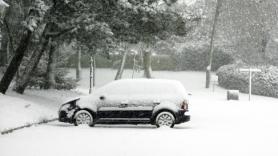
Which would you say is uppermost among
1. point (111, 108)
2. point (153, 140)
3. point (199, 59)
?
point (199, 59)

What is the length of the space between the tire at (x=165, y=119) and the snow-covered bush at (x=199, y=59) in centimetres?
3526

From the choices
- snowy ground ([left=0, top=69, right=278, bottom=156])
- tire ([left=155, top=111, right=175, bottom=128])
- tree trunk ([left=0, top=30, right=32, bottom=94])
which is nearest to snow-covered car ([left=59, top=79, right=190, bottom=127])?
tire ([left=155, top=111, right=175, bottom=128])

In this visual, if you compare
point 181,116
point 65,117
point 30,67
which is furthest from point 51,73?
point 181,116

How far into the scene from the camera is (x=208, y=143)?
1288cm

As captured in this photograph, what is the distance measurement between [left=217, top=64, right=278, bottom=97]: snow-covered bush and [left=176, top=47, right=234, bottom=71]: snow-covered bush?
9.82 meters

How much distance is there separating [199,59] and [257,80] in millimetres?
17160

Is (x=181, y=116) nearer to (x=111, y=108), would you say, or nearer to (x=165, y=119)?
(x=165, y=119)

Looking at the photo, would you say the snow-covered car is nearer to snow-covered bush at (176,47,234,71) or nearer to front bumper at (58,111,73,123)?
front bumper at (58,111,73,123)

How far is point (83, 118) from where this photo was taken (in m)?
17.2

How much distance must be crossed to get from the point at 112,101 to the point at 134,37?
7500 mm

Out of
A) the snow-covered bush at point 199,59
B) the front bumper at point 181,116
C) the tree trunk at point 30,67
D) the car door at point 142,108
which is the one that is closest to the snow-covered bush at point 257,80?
the snow-covered bush at point 199,59

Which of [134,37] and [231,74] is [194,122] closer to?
[134,37]

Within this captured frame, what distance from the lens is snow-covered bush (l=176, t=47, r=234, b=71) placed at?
52219 millimetres

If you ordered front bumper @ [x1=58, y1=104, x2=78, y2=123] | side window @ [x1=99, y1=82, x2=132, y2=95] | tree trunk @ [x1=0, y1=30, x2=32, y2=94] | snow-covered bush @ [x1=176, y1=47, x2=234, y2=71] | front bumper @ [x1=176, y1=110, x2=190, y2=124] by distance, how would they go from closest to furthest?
front bumper @ [x1=176, y1=110, x2=190, y2=124]
side window @ [x1=99, y1=82, x2=132, y2=95]
front bumper @ [x1=58, y1=104, x2=78, y2=123]
tree trunk @ [x1=0, y1=30, x2=32, y2=94]
snow-covered bush @ [x1=176, y1=47, x2=234, y2=71]
